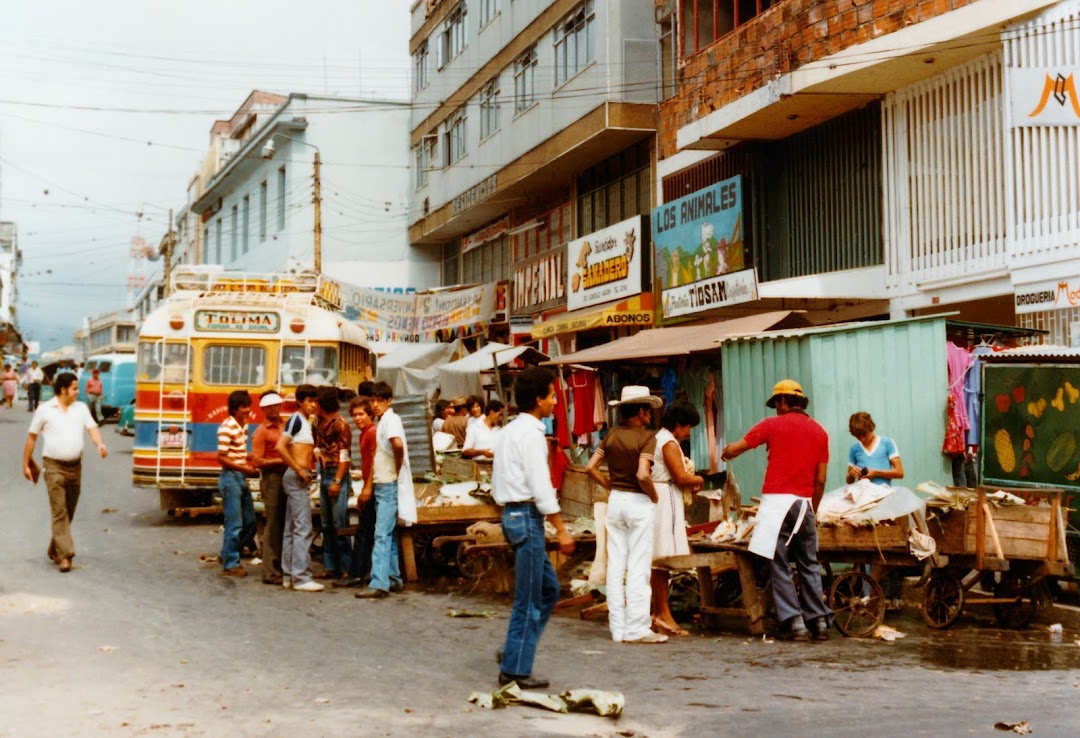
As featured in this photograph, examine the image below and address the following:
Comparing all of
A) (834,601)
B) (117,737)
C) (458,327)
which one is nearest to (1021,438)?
(834,601)

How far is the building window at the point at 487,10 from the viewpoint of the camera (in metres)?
31.4

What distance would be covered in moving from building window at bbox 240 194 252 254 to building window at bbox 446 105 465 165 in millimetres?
14825

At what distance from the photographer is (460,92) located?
112ft

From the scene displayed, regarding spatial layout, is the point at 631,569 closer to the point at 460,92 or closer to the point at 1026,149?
the point at 1026,149

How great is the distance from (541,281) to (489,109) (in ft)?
17.5

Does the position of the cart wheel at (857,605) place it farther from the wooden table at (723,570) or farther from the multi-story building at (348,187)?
the multi-story building at (348,187)

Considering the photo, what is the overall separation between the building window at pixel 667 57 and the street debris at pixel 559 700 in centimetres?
1788

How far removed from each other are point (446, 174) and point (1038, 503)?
27.4 metres

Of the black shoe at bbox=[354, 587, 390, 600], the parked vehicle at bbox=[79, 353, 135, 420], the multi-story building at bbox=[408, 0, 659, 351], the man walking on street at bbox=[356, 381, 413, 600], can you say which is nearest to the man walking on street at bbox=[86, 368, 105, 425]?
the parked vehicle at bbox=[79, 353, 135, 420]

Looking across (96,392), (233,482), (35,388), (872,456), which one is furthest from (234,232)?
(872,456)

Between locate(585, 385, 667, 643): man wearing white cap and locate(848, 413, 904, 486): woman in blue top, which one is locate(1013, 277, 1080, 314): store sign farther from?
locate(585, 385, 667, 643): man wearing white cap

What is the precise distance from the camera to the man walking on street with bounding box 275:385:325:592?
12000 millimetres

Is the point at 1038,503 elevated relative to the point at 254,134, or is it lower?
lower

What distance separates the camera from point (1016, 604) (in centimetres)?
1017
